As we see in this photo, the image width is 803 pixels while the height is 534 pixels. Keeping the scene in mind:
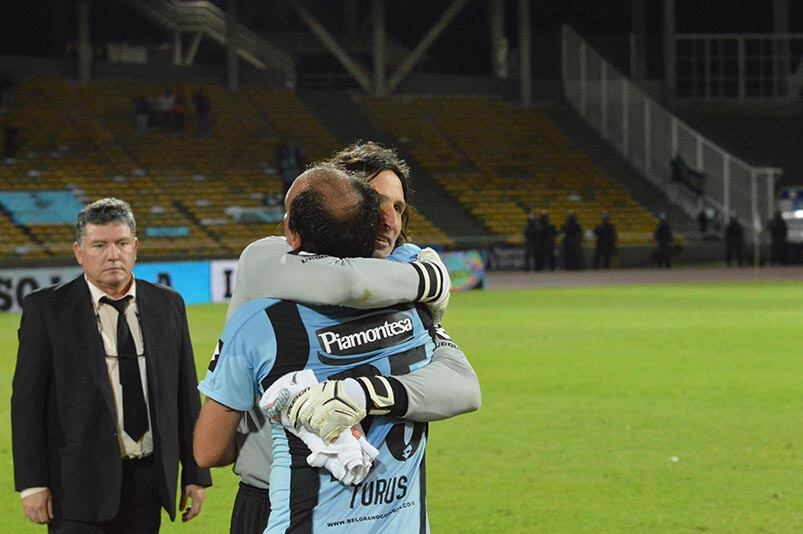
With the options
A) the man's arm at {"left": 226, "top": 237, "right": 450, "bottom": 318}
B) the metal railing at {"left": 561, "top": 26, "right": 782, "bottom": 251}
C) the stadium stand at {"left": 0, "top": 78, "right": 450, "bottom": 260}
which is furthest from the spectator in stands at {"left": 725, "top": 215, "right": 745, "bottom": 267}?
the man's arm at {"left": 226, "top": 237, "right": 450, "bottom": 318}

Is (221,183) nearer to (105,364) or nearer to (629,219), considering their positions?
(629,219)

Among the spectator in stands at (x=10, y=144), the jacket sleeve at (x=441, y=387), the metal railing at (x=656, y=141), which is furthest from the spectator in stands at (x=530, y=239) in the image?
the jacket sleeve at (x=441, y=387)

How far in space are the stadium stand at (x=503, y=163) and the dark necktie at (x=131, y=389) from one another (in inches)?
1518

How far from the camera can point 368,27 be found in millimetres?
56812

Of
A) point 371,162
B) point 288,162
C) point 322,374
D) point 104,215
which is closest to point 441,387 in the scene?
point 322,374

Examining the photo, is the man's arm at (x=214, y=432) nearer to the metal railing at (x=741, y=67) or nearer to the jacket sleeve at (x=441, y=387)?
the jacket sleeve at (x=441, y=387)

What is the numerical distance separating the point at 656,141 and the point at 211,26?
15545 millimetres

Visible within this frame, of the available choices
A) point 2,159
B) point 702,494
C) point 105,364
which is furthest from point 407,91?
point 105,364

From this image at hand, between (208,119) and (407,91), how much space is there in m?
8.66

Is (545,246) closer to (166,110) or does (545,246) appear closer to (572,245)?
(572,245)

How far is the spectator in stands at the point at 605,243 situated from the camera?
4216 centimetres

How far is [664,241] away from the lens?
43.0 meters

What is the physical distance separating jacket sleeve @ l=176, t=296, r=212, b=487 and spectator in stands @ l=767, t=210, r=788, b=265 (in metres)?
39.6

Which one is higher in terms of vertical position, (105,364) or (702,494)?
(105,364)
